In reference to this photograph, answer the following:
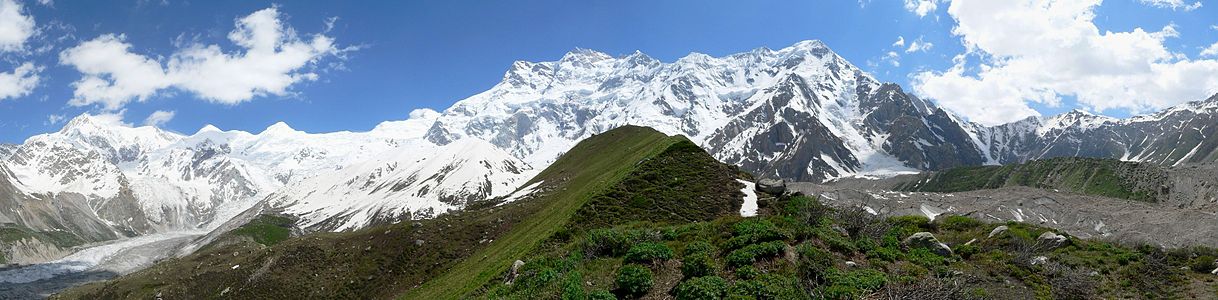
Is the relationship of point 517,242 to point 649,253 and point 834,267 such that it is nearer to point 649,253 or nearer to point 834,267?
point 649,253

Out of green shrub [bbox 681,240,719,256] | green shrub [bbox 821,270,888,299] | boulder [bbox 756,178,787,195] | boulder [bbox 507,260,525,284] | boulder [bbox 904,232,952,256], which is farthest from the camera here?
boulder [bbox 756,178,787,195]

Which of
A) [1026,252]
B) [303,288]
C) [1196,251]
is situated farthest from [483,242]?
[1196,251]

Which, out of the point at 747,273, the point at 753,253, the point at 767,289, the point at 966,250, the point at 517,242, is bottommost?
the point at 966,250

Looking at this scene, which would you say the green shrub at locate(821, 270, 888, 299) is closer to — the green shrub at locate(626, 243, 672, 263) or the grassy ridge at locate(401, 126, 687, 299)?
the green shrub at locate(626, 243, 672, 263)

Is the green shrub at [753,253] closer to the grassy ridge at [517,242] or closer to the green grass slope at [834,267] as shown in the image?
the green grass slope at [834,267]

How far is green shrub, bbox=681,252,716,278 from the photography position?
75.3ft

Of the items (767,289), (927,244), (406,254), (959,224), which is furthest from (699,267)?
(406,254)

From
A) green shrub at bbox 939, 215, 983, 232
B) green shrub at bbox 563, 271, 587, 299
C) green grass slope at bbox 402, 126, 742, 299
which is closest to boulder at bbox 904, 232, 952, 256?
green shrub at bbox 939, 215, 983, 232

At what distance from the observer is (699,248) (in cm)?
2598

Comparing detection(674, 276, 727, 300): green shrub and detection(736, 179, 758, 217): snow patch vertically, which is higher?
detection(736, 179, 758, 217): snow patch

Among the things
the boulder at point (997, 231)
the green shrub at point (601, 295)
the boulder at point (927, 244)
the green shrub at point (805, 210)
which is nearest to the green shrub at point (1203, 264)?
the boulder at point (997, 231)

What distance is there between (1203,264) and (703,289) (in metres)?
21.4

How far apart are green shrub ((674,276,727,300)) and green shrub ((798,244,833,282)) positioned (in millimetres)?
2827

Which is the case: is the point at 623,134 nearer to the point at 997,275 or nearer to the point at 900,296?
the point at 997,275
